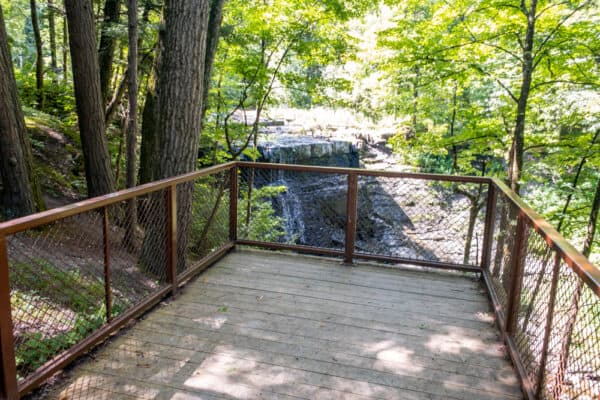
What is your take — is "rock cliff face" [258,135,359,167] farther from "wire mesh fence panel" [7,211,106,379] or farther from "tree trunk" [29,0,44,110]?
"wire mesh fence panel" [7,211,106,379]

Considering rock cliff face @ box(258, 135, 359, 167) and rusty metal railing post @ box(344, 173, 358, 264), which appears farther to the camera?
rock cliff face @ box(258, 135, 359, 167)

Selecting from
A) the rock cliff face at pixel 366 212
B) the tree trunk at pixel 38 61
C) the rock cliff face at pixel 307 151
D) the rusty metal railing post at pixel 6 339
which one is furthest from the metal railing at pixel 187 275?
the rock cliff face at pixel 307 151

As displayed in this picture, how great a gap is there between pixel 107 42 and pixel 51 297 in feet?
18.4

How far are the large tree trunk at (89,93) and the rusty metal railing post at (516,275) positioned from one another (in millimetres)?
5293

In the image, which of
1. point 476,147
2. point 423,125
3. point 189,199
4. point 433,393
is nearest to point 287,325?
point 433,393

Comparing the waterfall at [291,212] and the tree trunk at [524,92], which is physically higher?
the tree trunk at [524,92]

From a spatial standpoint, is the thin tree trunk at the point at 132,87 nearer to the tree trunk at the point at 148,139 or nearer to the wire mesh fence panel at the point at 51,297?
the tree trunk at the point at 148,139

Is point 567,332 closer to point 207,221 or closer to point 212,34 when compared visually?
point 207,221

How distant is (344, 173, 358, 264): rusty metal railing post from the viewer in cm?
461

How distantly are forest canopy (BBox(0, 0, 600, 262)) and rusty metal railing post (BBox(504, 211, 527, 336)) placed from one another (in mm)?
3088

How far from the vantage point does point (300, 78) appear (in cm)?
766

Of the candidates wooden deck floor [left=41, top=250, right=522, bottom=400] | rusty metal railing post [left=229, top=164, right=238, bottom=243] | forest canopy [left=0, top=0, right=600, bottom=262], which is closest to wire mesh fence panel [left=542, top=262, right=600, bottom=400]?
wooden deck floor [left=41, top=250, right=522, bottom=400]

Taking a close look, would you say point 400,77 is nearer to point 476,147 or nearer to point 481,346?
point 476,147

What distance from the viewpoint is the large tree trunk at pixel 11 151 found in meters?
4.76
